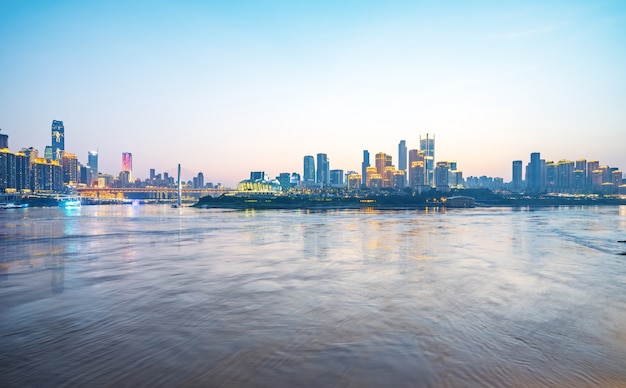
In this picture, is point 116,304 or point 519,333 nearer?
point 519,333

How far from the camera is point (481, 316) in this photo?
12688 millimetres

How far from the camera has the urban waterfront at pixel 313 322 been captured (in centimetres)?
838

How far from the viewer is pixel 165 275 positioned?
1992 centimetres

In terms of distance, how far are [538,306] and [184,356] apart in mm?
12511

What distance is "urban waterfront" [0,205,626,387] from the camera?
838cm

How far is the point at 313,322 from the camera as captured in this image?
12.0m

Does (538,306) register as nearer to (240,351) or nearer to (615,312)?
(615,312)

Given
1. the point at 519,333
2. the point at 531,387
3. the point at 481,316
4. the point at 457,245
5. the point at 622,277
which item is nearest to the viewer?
the point at 531,387

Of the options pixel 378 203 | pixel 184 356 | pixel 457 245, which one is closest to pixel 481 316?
Result: pixel 184 356

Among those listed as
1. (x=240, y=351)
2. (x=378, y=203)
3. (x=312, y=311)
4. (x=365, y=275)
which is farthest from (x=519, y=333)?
(x=378, y=203)

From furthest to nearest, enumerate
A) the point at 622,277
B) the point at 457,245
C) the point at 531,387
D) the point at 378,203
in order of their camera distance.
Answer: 1. the point at 378,203
2. the point at 457,245
3. the point at 622,277
4. the point at 531,387

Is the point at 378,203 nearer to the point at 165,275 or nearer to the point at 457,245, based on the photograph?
the point at 457,245

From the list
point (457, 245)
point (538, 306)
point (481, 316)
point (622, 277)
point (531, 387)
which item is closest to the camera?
point (531, 387)

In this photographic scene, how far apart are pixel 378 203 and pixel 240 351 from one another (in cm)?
16965
